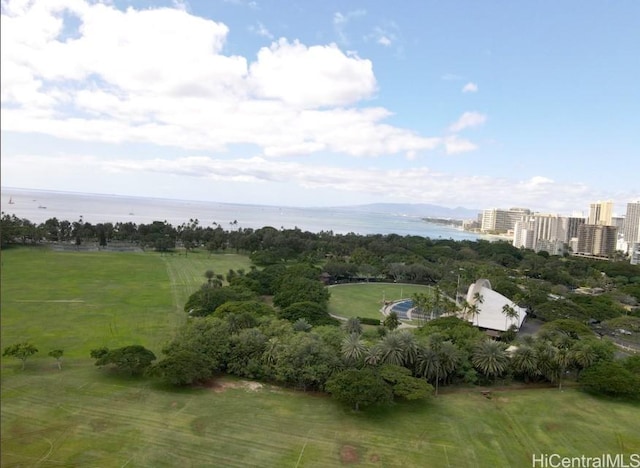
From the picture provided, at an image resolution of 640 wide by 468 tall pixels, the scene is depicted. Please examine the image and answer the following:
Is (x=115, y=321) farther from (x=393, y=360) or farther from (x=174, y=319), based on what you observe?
(x=393, y=360)

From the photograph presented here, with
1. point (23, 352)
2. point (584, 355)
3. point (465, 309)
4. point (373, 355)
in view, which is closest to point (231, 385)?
point (373, 355)

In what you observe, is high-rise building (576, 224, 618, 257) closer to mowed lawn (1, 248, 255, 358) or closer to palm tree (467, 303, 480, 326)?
palm tree (467, 303, 480, 326)

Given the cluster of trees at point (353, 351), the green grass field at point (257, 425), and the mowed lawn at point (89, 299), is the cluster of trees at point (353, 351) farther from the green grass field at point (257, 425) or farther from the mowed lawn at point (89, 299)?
the mowed lawn at point (89, 299)

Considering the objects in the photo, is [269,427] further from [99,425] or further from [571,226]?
[571,226]

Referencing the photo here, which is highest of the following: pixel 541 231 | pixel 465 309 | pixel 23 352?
pixel 541 231

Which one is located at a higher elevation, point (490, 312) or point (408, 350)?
point (490, 312)

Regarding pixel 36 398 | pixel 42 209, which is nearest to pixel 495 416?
pixel 36 398
